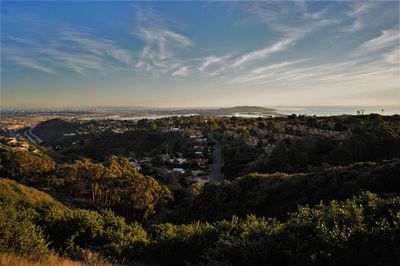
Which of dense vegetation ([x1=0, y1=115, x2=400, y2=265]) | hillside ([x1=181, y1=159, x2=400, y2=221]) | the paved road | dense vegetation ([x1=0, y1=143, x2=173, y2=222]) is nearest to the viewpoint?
dense vegetation ([x1=0, y1=115, x2=400, y2=265])

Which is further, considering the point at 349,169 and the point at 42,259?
the point at 349,169

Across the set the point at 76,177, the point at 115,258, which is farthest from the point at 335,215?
the point at 76,177

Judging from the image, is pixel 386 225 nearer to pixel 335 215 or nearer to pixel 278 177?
pixel 335 215

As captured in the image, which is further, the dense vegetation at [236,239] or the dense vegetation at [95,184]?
the dense vegetation at [95,184]

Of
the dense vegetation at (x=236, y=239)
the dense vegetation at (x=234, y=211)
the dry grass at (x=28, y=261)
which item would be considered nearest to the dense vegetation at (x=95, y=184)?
the dense vegetation at (x=234, y=211)

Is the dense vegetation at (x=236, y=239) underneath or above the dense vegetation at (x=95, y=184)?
above

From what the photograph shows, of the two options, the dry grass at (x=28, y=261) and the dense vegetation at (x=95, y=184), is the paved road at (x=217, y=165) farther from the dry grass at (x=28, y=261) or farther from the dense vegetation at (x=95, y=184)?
the dry grass at (x=28, y=261)

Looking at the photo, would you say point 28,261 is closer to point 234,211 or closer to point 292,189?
point 234,211

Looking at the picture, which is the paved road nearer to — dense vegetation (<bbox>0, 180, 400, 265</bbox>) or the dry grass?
dense vegetation (<bbox>0, 180, 400, 265</bbox>)

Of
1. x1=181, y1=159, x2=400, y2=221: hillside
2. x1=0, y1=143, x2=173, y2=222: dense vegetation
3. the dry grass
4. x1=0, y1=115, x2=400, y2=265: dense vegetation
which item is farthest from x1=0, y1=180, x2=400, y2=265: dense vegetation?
x1=0, y1=143, x2=173, y2=222: dense vegetation
